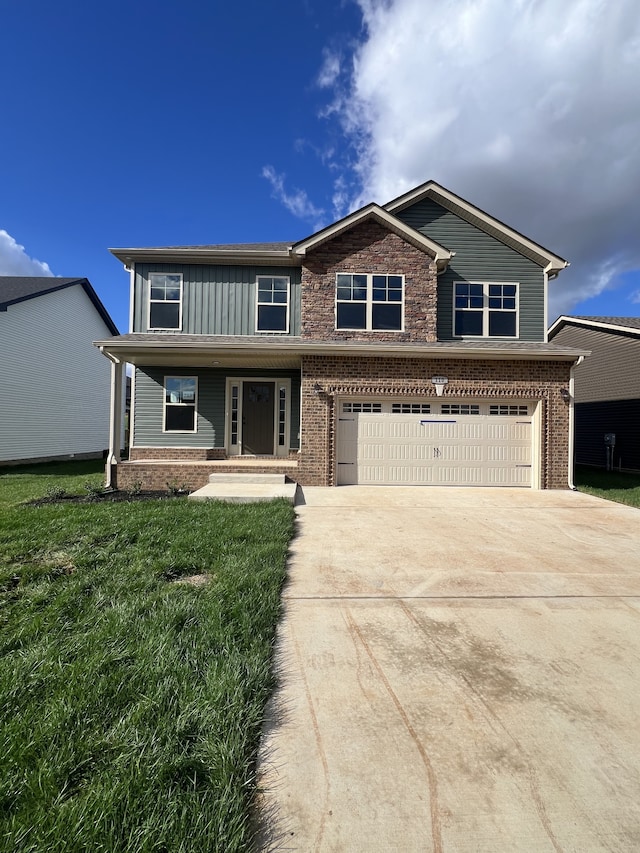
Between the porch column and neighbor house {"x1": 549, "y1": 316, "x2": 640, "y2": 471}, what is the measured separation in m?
16.8

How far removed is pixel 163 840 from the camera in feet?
4.68

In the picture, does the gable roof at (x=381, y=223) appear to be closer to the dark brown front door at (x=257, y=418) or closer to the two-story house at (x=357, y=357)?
the two-story house at (x=357, y=357)

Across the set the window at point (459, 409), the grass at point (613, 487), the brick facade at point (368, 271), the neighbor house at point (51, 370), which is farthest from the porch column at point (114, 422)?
the grass at point (613, 487)

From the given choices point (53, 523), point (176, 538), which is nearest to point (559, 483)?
point (176, 538)

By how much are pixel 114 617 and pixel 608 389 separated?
18895 mm

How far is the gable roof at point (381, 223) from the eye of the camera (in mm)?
10875

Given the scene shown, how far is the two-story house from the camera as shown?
10.0 metres

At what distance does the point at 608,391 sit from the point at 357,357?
40.6ft

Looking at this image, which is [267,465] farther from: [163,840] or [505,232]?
[505,232]

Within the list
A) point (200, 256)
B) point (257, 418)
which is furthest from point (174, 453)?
point (200, 256)

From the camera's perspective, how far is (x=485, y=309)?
39.2 feet

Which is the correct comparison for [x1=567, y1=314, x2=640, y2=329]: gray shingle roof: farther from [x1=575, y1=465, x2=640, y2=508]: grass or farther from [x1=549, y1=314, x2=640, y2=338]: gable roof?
[x1=575, y1=465, x2=640, y2=508]: grass

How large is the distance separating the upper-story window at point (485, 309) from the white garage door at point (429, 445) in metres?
2.77

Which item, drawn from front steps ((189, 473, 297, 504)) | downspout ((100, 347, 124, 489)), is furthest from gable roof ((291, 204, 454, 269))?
front steps ((189, 473, 297, 504))
